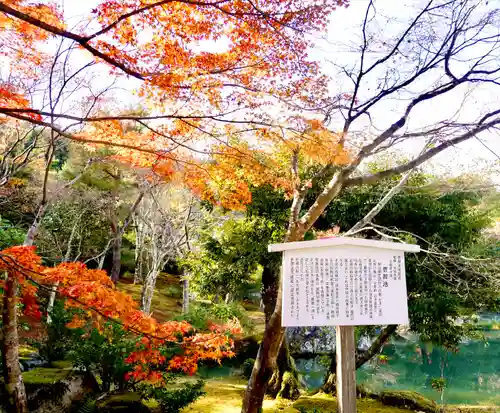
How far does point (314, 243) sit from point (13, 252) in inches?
152

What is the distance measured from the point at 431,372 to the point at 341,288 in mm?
12957

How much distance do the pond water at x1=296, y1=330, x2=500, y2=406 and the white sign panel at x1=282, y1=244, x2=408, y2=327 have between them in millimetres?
6038

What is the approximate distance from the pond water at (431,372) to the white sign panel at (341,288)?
6.04 m

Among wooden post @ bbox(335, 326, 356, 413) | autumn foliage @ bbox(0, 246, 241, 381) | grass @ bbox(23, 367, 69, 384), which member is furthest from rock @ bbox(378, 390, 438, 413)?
grass @ bbox(23, 367, 69, 384)

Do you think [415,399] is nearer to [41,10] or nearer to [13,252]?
[13,252]

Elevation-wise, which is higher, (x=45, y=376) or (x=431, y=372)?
(x=45, y=376)

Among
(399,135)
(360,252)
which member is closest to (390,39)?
(399,135)

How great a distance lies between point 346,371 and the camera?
373cm

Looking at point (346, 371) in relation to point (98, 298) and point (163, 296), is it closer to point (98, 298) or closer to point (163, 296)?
point (98, 298)

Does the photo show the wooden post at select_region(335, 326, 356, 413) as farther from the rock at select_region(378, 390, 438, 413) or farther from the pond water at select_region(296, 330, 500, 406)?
the pond water at select_region(296, 330, 500, 406)

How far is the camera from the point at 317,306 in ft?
11.6

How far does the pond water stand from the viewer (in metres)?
11.0

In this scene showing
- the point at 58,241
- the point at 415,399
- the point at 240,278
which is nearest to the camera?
the point at 415,399

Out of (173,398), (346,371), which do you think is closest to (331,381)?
(173,398)
